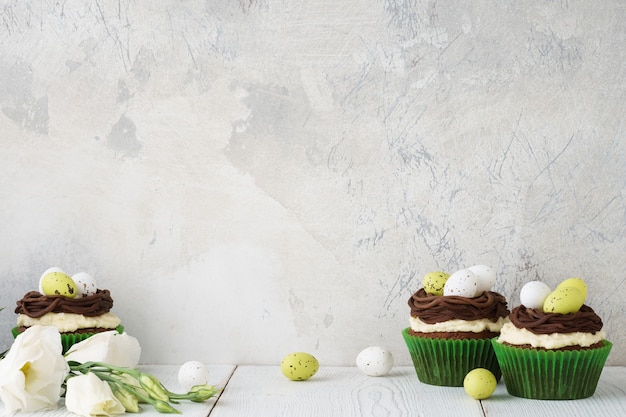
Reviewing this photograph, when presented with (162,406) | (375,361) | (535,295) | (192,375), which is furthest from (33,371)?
(535,295)

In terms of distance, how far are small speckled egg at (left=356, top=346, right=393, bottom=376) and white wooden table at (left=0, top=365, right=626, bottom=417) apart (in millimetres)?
17

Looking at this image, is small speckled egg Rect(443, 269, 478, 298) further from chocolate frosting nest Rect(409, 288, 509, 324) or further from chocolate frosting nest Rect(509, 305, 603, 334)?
chocolate frosting nest Rect(509, 305, 603, 334)

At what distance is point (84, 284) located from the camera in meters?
1.83

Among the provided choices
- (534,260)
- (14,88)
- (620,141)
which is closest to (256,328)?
(534,260)

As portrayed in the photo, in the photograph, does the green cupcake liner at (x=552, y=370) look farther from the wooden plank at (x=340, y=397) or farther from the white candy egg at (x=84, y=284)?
the white candy egg at (x=84, y=284)

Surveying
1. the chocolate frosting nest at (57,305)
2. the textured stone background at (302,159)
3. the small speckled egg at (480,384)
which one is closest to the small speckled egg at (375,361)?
the textured stone background at (302,159)

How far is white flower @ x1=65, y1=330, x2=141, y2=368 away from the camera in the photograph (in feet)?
5.26

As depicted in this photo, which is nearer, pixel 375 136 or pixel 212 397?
pixel 212 397

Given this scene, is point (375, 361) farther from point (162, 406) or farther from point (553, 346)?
point (162, 406)

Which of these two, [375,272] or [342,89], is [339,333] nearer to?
[375,272]

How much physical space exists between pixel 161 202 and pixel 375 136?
548 mm

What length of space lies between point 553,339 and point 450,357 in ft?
0.75

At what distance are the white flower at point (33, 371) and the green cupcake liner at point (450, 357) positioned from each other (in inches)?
28.2

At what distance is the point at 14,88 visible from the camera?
2.04 m
